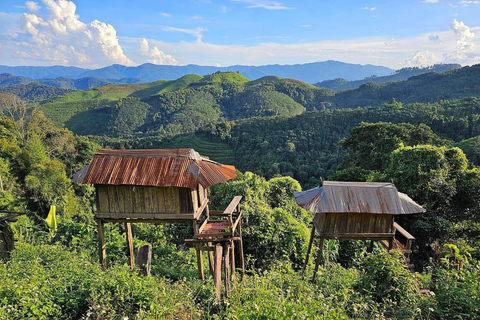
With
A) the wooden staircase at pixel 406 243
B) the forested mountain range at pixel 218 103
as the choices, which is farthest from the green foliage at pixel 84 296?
the forested mountain range at pixel 218 103

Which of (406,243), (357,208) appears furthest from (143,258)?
(406,243)

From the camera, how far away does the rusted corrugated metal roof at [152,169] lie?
726 cm

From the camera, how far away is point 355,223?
806 cm

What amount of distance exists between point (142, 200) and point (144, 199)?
7 cm

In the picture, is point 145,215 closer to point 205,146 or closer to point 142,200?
point 142,200

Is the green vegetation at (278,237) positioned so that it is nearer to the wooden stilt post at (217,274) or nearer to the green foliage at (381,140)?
the green foliage at (381,140)

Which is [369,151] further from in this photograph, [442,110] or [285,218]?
[442,110]

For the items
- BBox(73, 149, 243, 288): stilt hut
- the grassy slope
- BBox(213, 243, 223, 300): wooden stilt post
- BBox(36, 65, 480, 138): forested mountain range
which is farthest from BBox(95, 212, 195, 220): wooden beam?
BBox(36, 65, 480, 138): forested mountain range

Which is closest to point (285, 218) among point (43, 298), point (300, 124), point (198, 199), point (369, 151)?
point (198, 199)

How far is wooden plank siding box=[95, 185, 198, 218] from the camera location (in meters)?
7.62

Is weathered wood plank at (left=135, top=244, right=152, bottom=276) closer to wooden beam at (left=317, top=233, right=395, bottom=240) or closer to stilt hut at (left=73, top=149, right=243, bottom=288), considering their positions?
stilt hut at (left=73, top=149, right=243, bottom=288)

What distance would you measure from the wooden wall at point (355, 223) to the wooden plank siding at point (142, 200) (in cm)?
379

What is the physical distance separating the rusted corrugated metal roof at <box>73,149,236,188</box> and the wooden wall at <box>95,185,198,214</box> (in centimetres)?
40

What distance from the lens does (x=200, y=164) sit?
24.8ft
